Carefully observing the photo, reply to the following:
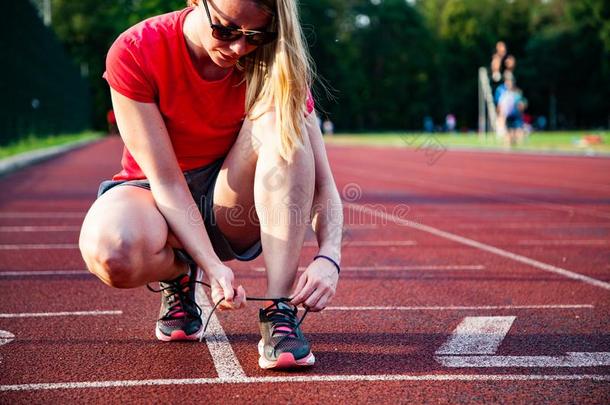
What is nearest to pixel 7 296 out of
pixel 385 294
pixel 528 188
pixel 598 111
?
pixel 385 294

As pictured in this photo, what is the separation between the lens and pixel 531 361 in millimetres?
3141

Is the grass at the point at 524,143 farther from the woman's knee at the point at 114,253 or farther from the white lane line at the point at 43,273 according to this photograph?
the woman's knee at the point at 114,253

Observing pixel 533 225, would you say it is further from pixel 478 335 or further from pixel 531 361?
pixel 531 361

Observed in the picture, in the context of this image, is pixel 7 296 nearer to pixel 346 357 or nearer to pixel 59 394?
pixel 59 394

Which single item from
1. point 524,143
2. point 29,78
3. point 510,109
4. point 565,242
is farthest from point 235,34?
point 524,143

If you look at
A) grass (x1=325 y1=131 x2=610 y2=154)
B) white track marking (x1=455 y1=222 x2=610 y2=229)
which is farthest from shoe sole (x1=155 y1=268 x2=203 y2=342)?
grass (x1=325 y1=131 x2=610 y2=154)

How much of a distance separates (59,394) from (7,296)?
1930 mm

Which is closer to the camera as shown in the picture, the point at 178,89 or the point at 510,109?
the point at 178,89

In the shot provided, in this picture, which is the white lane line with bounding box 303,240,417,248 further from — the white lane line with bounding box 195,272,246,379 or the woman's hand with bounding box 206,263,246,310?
the woman's hand with bounding box 206,263,246,310

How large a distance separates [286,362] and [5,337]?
4.61 feet

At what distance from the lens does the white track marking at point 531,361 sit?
10.1 feet

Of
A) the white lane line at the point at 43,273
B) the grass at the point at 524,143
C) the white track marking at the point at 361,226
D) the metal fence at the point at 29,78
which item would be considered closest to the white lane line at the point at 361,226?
the white track marking at the point at 361,226

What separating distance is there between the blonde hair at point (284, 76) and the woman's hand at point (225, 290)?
1.66 ft

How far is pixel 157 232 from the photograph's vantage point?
303cm
